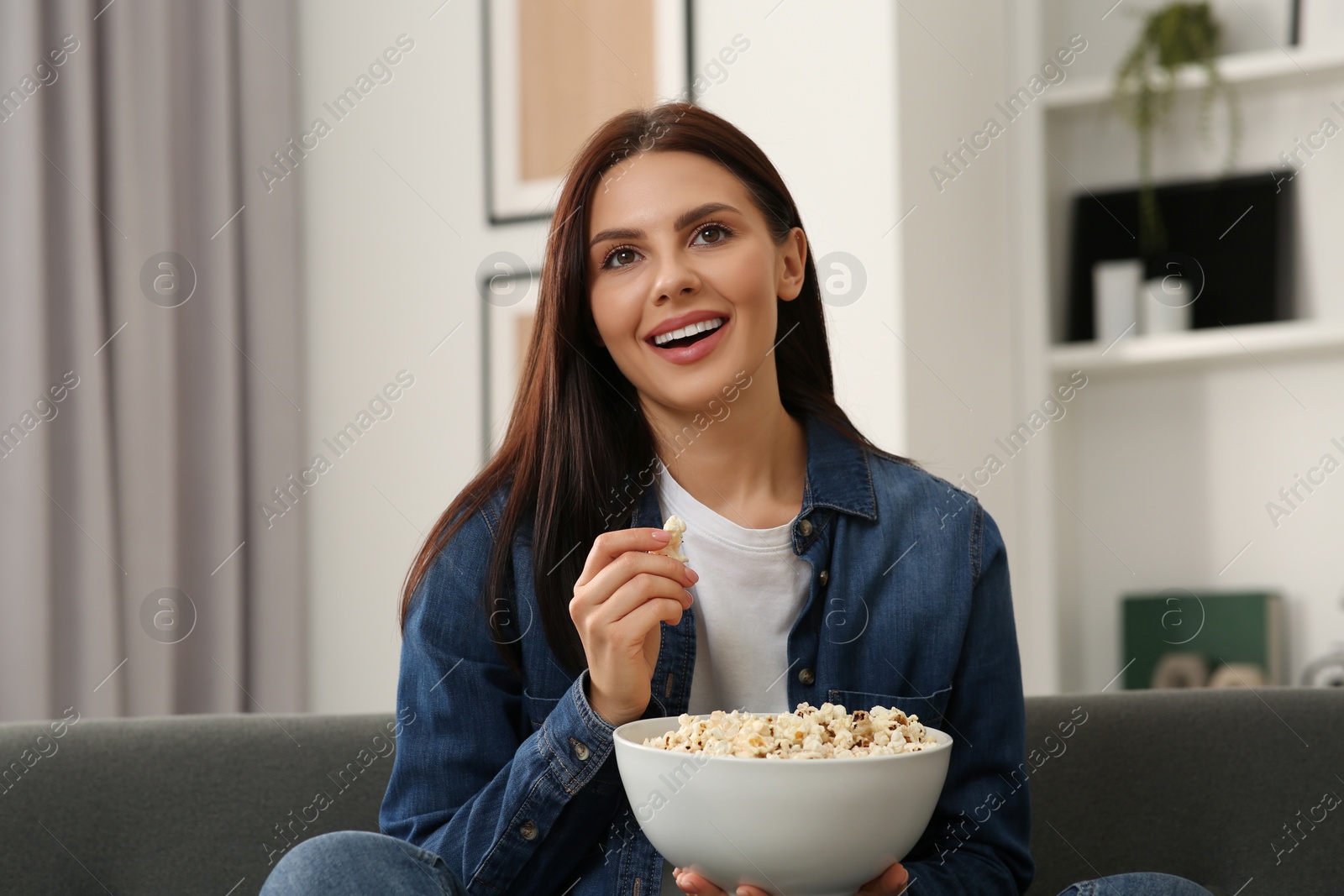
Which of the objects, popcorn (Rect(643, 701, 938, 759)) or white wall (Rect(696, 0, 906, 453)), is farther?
white wall (Rect(696, 0, 906, 453))

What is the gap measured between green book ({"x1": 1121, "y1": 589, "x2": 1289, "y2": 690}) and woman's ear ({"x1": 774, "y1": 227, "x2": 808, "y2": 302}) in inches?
55.8

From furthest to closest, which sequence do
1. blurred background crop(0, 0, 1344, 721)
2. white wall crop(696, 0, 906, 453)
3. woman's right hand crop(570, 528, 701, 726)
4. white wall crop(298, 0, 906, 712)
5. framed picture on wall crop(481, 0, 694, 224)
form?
white wall crop(298, 0, 906, 712), framed picture on wall crop(481, 0, 694, 224), blurred background crop(0, 0, 1344, 721), white wall crop(696, 0, 906, 453), woman's right hand crop(570, 528, 701, 726)

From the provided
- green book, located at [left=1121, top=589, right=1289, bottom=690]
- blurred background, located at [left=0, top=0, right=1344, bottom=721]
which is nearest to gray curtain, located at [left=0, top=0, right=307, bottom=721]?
blurred background, located at [left=0, top=0, right=1344, bottom=721]

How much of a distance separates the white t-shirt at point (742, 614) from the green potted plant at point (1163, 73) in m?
1.63

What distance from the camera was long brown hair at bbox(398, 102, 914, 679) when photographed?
1.21m

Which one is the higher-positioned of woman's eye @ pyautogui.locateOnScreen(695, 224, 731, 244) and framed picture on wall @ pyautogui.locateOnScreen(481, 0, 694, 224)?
framed picture on wall @ pyautogui.locateOnScreen(481, 0, 694, 224)

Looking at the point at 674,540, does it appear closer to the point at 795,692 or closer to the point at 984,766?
the point at 795,692

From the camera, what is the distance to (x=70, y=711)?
232 cm

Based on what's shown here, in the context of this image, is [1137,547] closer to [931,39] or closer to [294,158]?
[931,39]

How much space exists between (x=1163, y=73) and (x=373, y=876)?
7.37 ft

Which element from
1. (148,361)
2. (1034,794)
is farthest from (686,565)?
(148,361)

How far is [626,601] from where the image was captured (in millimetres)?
979

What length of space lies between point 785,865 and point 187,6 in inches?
98.6

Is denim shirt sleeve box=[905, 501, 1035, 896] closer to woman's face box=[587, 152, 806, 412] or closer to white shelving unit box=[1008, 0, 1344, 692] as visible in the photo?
woman's face box=[587, 152, 806, 412]
